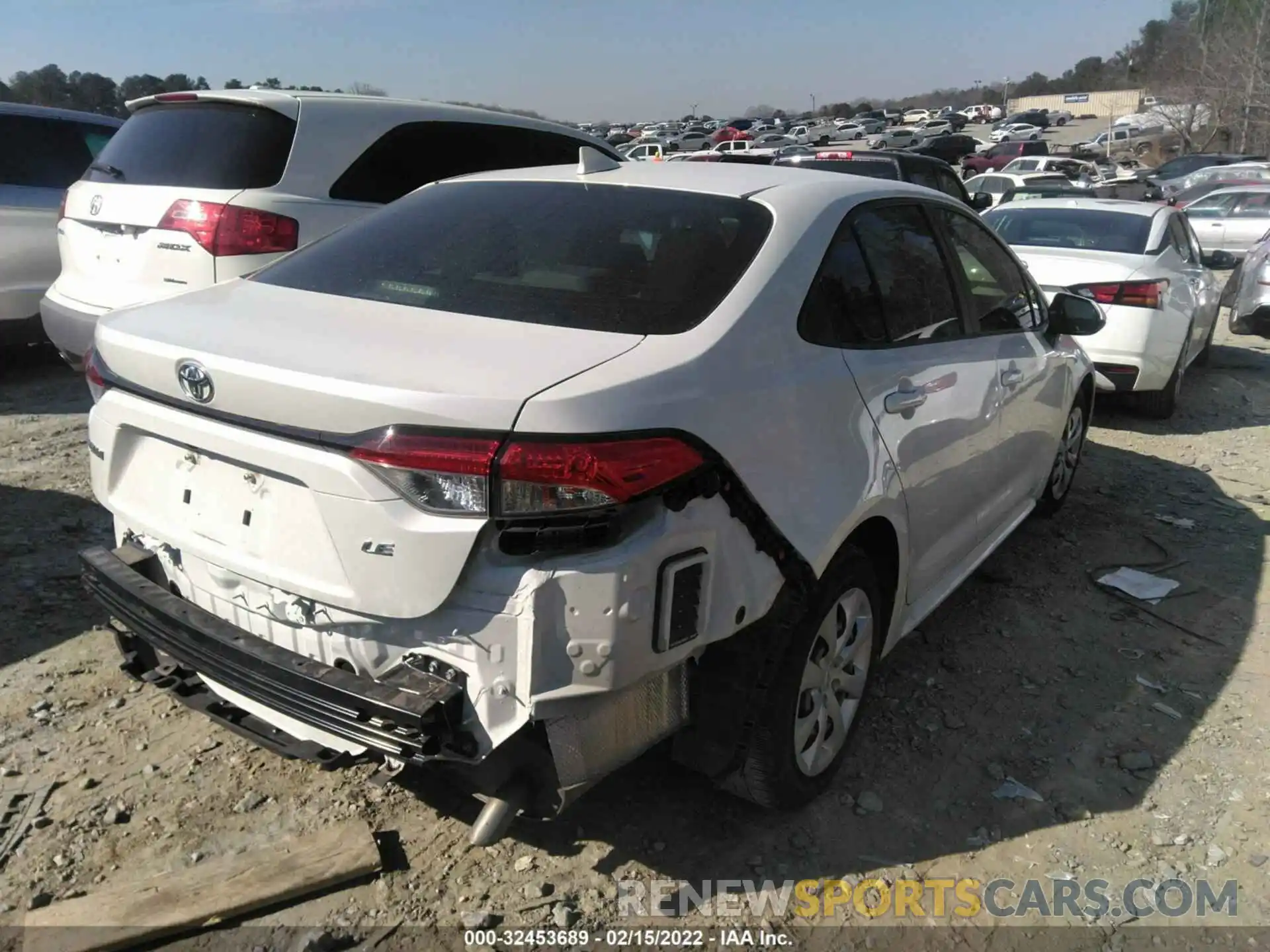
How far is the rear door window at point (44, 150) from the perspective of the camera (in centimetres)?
731

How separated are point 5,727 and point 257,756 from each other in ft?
2.67

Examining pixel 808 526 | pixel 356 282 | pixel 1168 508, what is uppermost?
pixel 356 282

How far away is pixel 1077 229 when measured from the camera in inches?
319

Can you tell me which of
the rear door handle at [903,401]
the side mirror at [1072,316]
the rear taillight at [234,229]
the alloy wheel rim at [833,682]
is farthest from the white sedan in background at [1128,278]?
the rear taillight at [234,229]

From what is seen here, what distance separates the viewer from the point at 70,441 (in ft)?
19.2

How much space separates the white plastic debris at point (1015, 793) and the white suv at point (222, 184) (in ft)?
12.8

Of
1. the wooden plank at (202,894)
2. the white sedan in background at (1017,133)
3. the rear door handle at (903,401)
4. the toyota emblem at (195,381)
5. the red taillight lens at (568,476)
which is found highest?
the white sedan in background at (1017,133)

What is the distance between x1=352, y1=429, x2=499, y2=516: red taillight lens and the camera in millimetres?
2010

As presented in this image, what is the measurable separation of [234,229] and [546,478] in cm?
358

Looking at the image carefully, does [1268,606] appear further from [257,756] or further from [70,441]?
[70,441]

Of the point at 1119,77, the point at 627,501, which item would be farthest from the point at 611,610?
the point at 1119,77

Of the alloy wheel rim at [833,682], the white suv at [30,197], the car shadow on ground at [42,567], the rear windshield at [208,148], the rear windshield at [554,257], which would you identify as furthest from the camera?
the white suv at [30,197]

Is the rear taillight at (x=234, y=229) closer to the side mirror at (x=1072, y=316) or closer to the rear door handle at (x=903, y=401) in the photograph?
the rear door handle at (x=903, y=401)

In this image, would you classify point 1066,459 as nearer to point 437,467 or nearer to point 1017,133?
point 437,467
